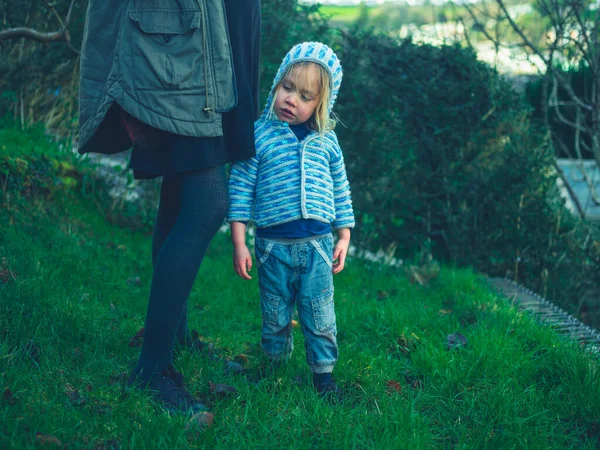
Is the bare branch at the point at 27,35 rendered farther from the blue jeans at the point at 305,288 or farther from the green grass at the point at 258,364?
the blue jeans at the point at 305,288

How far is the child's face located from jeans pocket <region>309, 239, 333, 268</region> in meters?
0.51

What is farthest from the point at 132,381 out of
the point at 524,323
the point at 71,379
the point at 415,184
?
the point at 415,184

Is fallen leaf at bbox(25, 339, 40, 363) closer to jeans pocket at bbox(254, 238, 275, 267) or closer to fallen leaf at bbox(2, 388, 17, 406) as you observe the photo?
fallen leaf at bbox(2, 388, 17, 406)

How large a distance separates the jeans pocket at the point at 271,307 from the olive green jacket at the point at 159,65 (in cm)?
74

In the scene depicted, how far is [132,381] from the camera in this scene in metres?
2.26

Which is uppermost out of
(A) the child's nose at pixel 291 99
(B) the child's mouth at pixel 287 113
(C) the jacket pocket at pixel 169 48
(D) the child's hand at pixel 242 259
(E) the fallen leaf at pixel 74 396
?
(C) the jacket pocket at pixel 169 48

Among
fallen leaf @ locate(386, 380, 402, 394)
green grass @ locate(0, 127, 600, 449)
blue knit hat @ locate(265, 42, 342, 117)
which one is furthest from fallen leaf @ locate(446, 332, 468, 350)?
blue knit hat @ locate(265, 42, 342, 117)

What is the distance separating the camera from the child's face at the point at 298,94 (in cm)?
247

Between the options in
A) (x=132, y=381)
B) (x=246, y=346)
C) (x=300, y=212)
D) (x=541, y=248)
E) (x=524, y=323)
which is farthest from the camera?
(x=541, y=248)

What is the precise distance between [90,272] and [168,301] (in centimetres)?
166

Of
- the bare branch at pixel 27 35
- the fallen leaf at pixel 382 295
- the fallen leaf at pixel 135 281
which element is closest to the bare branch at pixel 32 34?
the bare branch at pixel 27 35

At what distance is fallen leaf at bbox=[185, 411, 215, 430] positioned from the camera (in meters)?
2.02

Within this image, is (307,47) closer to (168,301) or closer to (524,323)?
(168,301)

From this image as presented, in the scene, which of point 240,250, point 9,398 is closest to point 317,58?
point 240,250
